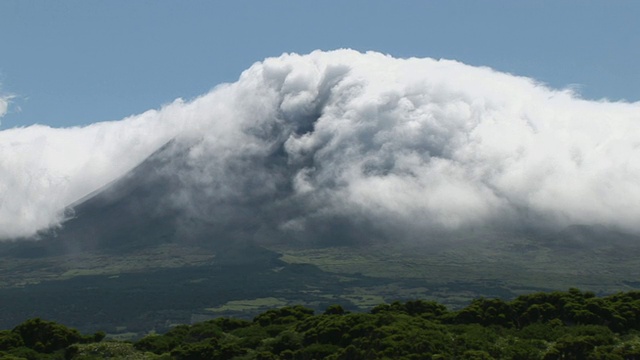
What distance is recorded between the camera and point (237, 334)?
134ft

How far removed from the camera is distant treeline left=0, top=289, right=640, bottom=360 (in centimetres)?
3244

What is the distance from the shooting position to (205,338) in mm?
40719

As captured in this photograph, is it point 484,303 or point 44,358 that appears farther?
point 484,303

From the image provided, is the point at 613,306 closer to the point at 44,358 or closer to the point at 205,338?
the point at 205,338

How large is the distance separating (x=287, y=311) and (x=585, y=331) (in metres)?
18.7

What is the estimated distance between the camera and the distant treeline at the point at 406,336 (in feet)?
106

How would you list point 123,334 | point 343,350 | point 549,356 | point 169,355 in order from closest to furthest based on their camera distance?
point 549,356 → point 343,350 → point 169,355 → point 123,334

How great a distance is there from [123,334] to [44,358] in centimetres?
15792

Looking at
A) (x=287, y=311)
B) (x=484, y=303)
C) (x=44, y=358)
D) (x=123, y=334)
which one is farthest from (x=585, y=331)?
(x=123, y=334)

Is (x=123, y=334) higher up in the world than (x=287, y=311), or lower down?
lower down

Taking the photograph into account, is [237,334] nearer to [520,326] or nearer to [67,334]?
[67,334]

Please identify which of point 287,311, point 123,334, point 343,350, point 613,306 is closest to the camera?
point 343,350

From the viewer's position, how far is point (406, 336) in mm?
33625

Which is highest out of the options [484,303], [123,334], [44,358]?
[484,303]
